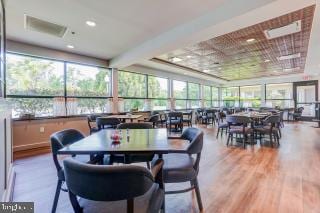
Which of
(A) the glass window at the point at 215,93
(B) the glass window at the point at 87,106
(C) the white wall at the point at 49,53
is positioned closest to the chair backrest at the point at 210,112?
(A) the glass window at the point at 215,93

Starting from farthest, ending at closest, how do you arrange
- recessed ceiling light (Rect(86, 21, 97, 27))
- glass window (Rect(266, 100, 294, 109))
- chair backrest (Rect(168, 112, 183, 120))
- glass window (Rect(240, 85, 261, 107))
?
glass window (Rect(240, 85, 261, 107)) → glass window (Rect(266, 100, 294, 109)) → chair backrest (Rect(168, 112, 183, 120)) → recessed ceiling light (Rect(86, 21, 97, 27))

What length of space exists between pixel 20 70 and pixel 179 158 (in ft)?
15.6


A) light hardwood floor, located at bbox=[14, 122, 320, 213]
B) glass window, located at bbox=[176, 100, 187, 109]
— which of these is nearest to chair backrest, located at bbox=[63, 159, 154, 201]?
light hardwood floor, located at bbox=[14, 122, 320, 213]

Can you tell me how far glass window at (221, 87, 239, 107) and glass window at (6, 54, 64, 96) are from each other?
11.2 metres

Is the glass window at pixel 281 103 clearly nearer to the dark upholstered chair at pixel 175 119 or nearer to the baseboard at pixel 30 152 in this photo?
the dark upholstered chair at pixel 175 119

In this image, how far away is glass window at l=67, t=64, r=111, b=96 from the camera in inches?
219

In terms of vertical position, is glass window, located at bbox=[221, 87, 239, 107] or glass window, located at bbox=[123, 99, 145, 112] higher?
glass window, located at bbox=[221, 87, 239, 107]

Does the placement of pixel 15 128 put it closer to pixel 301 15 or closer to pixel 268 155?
pixel 268 155

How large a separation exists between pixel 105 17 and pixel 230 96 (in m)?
12.1

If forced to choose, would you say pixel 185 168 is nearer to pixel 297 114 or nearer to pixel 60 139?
pixel 60 139

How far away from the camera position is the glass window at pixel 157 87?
8133mm

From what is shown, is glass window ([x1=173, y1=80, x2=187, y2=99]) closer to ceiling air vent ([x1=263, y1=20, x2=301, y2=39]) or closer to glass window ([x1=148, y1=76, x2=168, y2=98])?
glass window ([x1=148, y1=76, x2=168, y2=98])

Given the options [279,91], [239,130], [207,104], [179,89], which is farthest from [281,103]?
[239,130]

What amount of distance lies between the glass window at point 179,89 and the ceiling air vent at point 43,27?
244 inches
